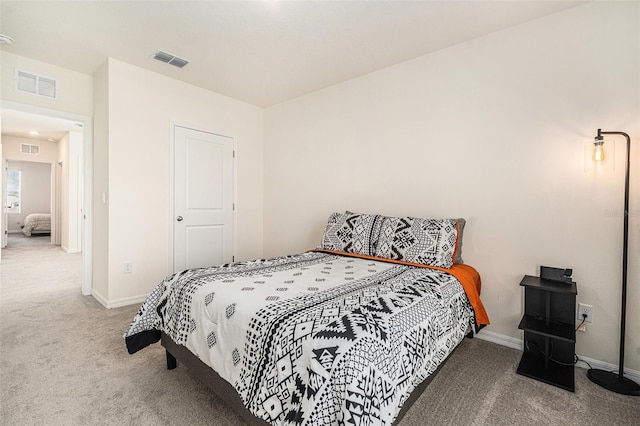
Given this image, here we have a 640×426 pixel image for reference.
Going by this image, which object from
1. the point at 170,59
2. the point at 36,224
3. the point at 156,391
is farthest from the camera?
the point at 36,224

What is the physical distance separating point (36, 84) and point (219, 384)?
360cm

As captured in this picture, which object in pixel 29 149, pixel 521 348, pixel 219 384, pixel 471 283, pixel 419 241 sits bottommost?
pixel 521 348

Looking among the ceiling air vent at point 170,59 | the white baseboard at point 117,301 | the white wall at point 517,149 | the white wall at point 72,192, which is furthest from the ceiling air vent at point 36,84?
the white wall at point 72,192

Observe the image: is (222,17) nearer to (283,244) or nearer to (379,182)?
(379,182)

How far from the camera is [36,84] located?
123 inches

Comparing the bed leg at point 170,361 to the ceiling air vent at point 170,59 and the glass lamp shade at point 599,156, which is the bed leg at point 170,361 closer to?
the ceiling air vent at point 170,59

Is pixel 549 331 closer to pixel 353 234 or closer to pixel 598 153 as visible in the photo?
pixel 598 153

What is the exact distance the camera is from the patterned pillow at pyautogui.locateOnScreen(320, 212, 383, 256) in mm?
2764

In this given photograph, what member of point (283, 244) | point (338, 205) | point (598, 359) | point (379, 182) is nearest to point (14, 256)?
point (283, 244)

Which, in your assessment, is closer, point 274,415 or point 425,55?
point 274,415

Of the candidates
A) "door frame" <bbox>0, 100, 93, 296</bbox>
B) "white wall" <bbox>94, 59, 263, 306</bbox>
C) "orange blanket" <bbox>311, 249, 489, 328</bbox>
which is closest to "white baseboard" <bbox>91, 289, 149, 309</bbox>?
"white wall" <bbox>94, 59, 263, 306</bbox>

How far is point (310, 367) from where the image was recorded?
1.09 m

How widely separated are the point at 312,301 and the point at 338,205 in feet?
7.18

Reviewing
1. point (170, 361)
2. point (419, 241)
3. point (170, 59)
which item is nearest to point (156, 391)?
point (170, 361)
